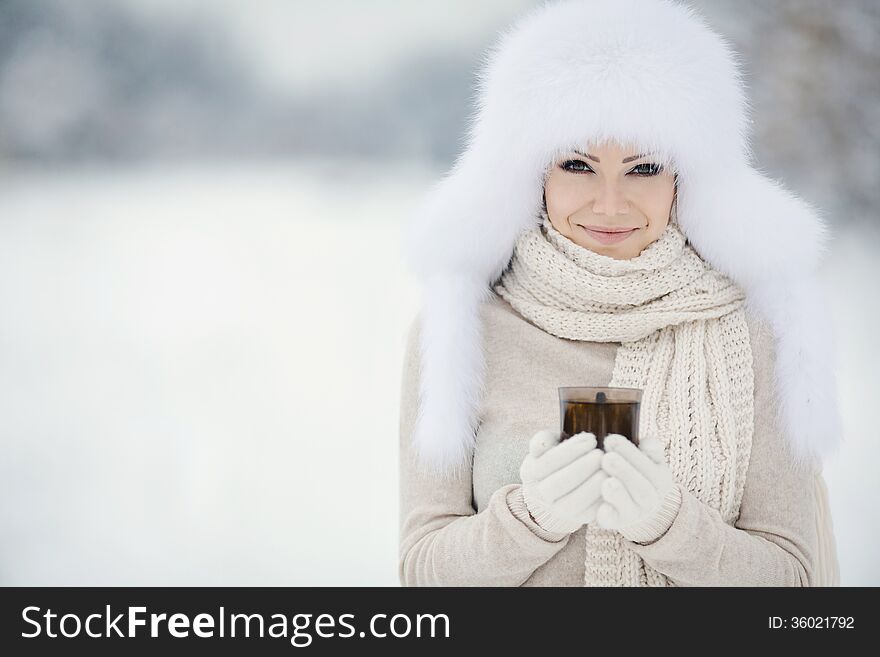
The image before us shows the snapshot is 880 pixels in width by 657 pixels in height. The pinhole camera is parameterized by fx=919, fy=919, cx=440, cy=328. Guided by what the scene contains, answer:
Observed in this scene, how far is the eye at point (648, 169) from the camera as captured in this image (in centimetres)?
133

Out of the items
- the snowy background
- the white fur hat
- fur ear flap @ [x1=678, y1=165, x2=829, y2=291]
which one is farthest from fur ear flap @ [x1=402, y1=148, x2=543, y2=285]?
the snowy background

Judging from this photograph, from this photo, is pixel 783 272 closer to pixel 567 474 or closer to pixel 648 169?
pixel 648 169

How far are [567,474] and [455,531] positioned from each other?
0.28 metres

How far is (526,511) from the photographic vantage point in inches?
45.9

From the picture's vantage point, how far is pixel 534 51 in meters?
1.35

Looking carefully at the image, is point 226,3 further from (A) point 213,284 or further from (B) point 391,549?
(B) point 391,549

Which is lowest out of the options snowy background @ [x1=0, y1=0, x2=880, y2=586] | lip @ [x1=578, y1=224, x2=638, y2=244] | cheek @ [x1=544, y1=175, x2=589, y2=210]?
lip @ [x1=578, y1=224, x2=638, y2=244]

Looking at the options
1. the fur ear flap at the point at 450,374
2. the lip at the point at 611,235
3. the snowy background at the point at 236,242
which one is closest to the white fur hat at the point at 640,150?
the fur ear flap at the point at 450,374

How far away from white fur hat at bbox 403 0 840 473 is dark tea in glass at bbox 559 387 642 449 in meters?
0.32

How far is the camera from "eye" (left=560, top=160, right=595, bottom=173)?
1335 millimetres

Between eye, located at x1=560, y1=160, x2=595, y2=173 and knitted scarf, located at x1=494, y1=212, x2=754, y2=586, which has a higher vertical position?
eye, located at x1=560, y1=160, x2=595, y2=173

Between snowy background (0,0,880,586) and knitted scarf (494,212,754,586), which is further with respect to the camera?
snowy background (0,0,880,586)

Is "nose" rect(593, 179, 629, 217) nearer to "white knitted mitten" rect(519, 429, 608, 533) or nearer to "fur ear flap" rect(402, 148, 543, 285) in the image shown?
"fur ear flap" rect(402, 148, 543, 285)

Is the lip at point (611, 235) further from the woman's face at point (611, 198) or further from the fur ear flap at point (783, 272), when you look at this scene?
the fur ear flap at point (783, 272)
